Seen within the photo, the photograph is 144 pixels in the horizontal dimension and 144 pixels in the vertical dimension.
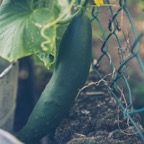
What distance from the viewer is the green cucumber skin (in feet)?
4.62

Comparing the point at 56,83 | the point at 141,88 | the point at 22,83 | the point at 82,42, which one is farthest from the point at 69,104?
the point at 141,88

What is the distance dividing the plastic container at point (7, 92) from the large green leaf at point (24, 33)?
20cm

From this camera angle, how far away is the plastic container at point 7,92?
1588mm

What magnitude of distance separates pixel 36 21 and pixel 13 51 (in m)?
0.12

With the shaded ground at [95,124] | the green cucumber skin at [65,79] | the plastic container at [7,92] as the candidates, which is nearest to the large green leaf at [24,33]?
the green cucumber skin at [65,79]

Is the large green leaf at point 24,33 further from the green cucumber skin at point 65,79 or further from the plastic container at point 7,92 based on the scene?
the plastic container at point 7,92

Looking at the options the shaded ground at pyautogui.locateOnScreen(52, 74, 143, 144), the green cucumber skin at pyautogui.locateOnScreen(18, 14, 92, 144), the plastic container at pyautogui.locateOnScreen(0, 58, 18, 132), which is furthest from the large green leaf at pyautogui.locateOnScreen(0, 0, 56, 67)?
the shaded ground at pyautogui.locateOnScreen(52, 74, 143, 144)

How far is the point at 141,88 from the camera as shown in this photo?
2.47m

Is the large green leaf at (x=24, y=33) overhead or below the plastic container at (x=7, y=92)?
overhead

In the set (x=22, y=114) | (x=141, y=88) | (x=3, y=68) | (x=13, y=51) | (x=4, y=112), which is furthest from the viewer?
(x=141, y=88)

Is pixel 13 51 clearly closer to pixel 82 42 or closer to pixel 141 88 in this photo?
pixel 82 42

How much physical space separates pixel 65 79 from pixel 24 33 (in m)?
0.21

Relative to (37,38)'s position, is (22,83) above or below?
below

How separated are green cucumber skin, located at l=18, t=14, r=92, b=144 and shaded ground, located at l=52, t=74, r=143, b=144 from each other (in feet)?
0.32
